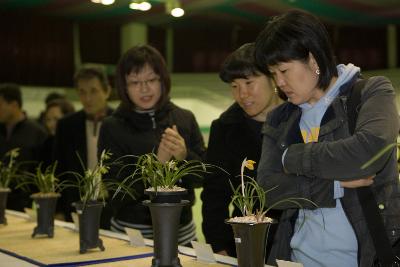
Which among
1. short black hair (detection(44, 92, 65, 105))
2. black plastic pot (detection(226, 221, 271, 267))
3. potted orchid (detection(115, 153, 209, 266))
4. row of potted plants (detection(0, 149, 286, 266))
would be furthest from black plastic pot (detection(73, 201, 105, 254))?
short black hair (detection(44, 92, 65, 105))

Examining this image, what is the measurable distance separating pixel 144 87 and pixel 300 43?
1.10 meters

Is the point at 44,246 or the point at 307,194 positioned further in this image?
the point at 44,246

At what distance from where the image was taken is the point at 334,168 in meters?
1.88

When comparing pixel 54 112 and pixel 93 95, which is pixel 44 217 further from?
pixel 54 112

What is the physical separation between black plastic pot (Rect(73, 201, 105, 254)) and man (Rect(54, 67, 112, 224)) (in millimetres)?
1305

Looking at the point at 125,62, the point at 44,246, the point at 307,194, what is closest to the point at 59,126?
the point at 125,62

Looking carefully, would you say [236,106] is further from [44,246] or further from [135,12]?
[135,12]

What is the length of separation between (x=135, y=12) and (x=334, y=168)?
373cm

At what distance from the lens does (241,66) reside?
8.51 feet

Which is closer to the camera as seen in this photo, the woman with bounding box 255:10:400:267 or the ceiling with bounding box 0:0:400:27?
the woman with bounding box 255:10:400:267

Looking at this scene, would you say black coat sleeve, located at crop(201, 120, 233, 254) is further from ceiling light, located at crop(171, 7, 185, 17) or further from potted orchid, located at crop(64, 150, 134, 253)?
ceiling light, located at crop(171, 7, 185, 17)

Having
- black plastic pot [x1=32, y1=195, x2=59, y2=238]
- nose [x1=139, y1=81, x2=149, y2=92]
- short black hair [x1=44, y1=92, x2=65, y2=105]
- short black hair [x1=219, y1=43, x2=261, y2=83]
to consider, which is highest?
short black hair [x1=44, y1=92, x2=65, y2=105]

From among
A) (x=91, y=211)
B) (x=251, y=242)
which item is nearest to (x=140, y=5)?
(x=91, y=211)

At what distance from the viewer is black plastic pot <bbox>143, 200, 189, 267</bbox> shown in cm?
199
